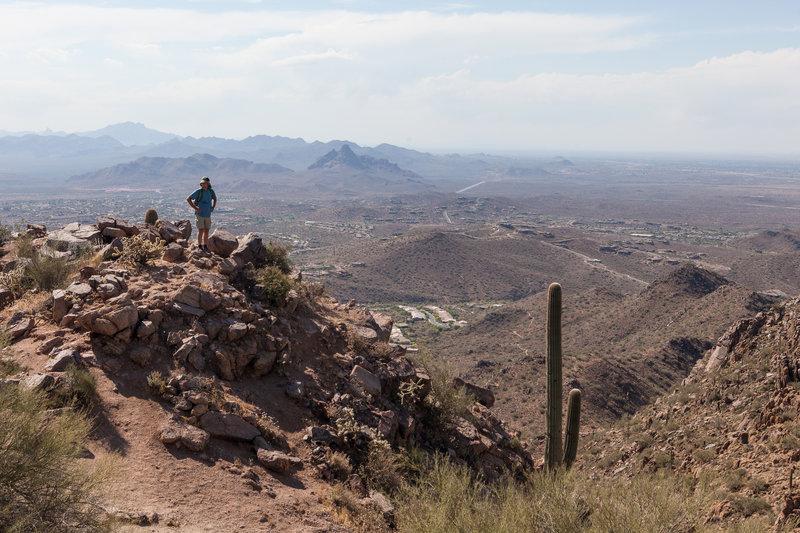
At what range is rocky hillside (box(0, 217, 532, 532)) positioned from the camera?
8.26m

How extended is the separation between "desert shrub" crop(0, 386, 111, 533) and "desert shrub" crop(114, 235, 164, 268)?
5866mm

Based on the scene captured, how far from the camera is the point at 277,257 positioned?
50.5 ft

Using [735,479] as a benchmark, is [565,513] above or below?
above

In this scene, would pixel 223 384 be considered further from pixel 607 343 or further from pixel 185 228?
pixel 607 343

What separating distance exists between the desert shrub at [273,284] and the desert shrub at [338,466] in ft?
16.3

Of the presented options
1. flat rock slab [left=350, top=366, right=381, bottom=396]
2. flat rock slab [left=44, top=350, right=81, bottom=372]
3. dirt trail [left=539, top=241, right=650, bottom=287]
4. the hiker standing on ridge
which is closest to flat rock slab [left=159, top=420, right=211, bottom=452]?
flat rock slab [left=44, top=350, right=81, bottom=372]

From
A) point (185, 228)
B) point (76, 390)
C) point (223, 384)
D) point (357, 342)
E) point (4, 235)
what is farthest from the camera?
point (185, 228)

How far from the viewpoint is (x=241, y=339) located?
37.2 ft

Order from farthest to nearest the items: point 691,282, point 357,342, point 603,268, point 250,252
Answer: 1. point 603,268
2. point 691,282
3. point 250,252
4. point 357,342

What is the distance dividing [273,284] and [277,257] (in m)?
2.13

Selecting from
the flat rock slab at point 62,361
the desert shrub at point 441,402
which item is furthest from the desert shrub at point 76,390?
the desert shrub at point 441,402

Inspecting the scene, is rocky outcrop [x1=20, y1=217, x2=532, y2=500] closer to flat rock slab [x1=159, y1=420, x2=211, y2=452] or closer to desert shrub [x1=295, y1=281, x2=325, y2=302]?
flat rock slab [x1=159, y1=420, x2=211, y2=452]

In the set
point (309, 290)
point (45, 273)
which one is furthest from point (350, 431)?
point (45, 273)

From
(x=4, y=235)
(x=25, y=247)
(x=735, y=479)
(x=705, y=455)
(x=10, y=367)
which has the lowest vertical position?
(x=705, y=455)
